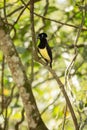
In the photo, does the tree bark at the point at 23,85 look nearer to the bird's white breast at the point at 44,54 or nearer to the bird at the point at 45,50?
the bird at the point at 45,50

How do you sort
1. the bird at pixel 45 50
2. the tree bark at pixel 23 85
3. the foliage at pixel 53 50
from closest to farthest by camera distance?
the tree bark at pixel 23 85, the foliage at pixel 53 50, the bird at pixel 45 50

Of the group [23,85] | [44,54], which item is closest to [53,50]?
[44,54]

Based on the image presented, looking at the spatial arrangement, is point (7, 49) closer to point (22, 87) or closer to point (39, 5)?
point (22, 87)

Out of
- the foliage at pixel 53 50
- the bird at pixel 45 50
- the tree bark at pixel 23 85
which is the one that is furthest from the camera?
the bird at pixel 45 50

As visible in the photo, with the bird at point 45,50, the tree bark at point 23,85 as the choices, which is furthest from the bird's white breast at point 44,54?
the tree bark at point 23,85

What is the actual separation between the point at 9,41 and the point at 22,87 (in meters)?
0.37

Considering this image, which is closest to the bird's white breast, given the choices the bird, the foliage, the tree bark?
the bird

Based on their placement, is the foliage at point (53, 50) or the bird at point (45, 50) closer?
the foliage at point (53, 50)

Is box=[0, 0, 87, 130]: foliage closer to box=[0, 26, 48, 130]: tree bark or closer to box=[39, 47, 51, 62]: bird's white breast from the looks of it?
box=[39, 47, 51, 62]: bird's white breast

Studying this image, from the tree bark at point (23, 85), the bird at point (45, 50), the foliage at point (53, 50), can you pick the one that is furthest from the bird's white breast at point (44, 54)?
the tree bark at point (23, 85)

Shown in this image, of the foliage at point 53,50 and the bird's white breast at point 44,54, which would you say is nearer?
the foliage at point 53,50

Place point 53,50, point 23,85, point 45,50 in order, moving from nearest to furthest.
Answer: point 23,85
point 45,50
point 53,50

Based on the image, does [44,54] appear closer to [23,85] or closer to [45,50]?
[45,50]

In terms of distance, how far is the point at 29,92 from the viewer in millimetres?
3383
